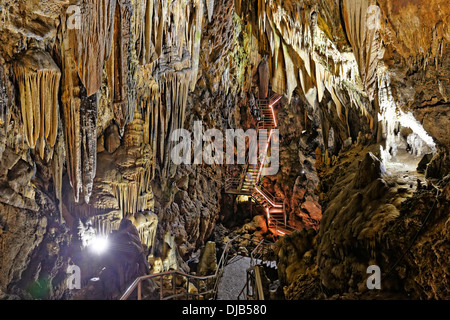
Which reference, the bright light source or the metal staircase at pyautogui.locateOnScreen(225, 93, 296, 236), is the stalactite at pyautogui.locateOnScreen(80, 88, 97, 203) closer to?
the bright light source

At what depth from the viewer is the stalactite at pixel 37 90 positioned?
16.0ft

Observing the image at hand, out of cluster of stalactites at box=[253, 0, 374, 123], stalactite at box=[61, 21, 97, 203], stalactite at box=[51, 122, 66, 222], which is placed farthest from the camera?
stalactite at box=[51, 122, 66, 222]

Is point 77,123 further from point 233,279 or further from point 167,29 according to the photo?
point 233,279

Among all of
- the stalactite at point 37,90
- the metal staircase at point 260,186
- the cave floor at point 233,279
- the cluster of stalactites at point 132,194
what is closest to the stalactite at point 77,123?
the stalactite at point 37,90

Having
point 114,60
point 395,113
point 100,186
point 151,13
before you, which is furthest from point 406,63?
point 100,186

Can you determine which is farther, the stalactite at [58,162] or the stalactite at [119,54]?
the stalactite at [58,162]

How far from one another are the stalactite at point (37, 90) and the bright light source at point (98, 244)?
3.32 metres

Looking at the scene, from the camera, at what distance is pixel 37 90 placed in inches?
199

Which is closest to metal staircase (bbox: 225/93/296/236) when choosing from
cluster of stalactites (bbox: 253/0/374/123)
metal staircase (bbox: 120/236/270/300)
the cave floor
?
metal staircase (bbox: 120/236/270/300)

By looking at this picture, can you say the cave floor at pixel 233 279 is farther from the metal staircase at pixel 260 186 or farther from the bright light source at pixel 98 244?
the metal staircase at pixel 260 186

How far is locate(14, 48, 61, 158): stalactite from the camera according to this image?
16.0 feet

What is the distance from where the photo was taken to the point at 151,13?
586cm

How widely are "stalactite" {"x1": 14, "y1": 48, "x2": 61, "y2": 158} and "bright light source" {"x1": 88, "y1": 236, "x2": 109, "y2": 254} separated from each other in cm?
332
